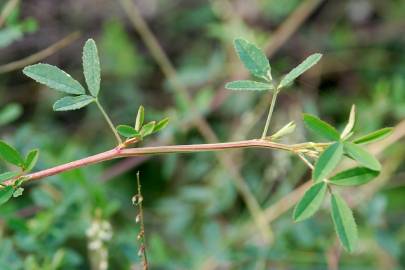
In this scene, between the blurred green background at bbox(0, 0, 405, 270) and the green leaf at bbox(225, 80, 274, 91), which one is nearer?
the green leaf at bbox(225, 80, 274, 91)

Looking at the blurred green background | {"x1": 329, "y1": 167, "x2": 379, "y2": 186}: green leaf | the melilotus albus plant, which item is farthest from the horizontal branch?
the blurred green background

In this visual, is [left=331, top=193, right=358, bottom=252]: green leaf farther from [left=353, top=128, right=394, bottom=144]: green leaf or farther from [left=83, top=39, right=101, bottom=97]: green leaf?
[left=83, top=39, right=101, bottom=97]: green leaf

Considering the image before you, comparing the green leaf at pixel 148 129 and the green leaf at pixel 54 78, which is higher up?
the green leaf at pixel 54 78

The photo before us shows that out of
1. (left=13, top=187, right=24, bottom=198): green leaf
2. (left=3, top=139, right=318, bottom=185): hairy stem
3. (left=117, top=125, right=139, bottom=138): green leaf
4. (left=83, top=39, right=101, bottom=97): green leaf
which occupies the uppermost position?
(left=83, top=39, right=101, bottom=97): green leaf

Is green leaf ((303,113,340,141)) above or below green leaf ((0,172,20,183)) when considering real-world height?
below

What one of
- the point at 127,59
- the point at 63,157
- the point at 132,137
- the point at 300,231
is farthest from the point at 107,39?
the point at 132,137

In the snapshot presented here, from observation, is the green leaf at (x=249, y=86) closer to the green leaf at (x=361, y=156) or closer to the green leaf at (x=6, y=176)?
the green leaf at (x=361, y=156)

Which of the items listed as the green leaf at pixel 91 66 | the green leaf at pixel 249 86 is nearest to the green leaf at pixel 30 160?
the green leaf at pixel 91 66

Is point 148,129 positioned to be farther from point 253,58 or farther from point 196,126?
point 196,126
